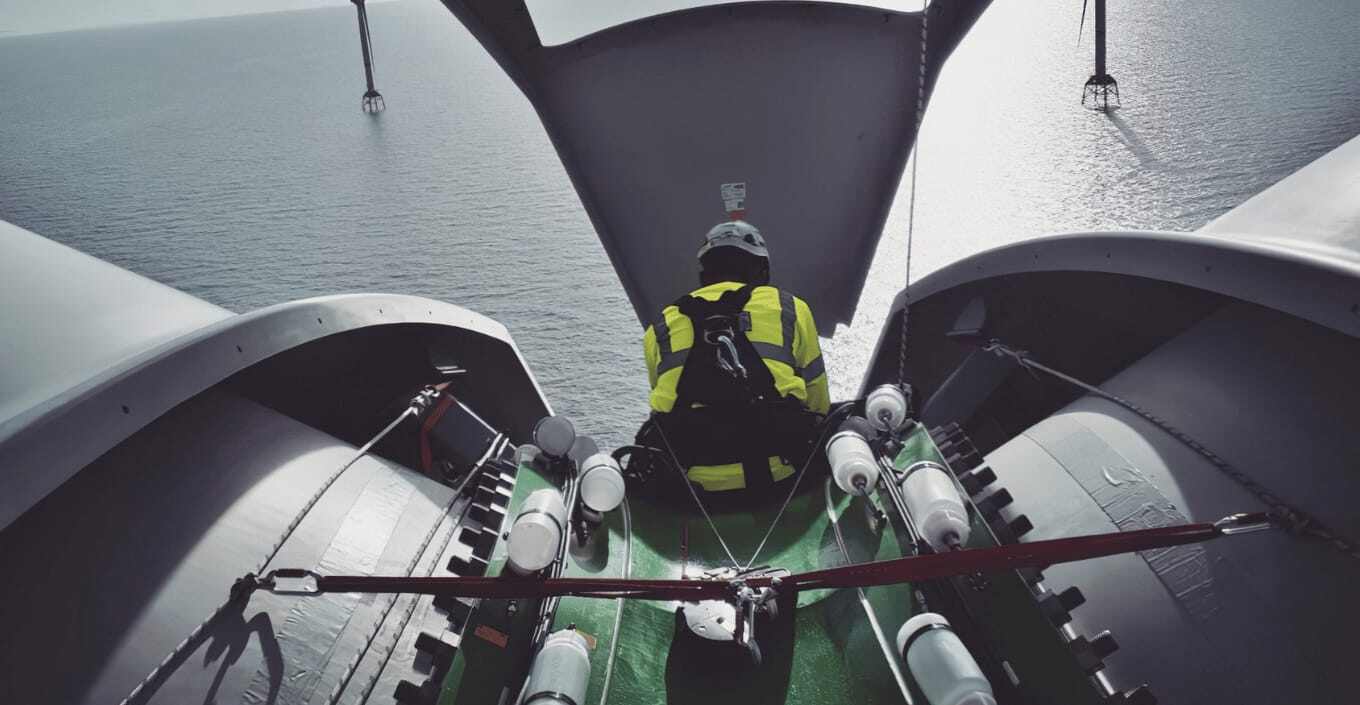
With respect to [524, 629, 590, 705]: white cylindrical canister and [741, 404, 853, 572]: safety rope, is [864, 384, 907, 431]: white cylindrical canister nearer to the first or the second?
[741, 404, 853, 572]: safety rope

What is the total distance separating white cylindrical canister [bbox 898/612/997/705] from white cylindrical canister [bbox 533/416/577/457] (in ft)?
3.14

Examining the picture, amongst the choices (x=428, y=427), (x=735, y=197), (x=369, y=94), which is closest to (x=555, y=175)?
(x=735, y=197)

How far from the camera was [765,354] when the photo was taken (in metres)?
2.46

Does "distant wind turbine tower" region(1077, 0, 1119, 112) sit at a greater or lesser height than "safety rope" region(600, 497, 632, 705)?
greater

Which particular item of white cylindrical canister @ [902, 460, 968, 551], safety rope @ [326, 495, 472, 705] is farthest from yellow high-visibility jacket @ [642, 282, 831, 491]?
safety rope @ [326, 495, 472, 705]

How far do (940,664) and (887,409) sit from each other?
862mm

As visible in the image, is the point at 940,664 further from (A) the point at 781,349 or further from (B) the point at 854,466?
(A) the point at 781,349

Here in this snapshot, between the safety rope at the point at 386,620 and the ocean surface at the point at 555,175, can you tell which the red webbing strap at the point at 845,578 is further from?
the ocean surface at the point at 555,175

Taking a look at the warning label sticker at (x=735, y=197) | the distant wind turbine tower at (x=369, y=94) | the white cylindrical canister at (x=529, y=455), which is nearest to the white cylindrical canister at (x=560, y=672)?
the white cylindrical canister at (x=529, y=455)

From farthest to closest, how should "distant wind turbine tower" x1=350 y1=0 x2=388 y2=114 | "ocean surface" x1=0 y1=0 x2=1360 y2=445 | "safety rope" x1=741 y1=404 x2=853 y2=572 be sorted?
"distant wind turbine tower" x1=350 y1=0 x2=388 y2=114
"ocean surface" x1=0 y1=0 x2=1360 y2=445
"safety rope" x1=741 y1=404 x2=853 y2=572

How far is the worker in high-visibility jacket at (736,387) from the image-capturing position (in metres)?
2.37

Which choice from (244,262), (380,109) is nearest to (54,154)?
(380,109)

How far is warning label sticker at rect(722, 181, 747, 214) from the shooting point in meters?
4.46

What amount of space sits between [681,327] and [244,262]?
5773mm
